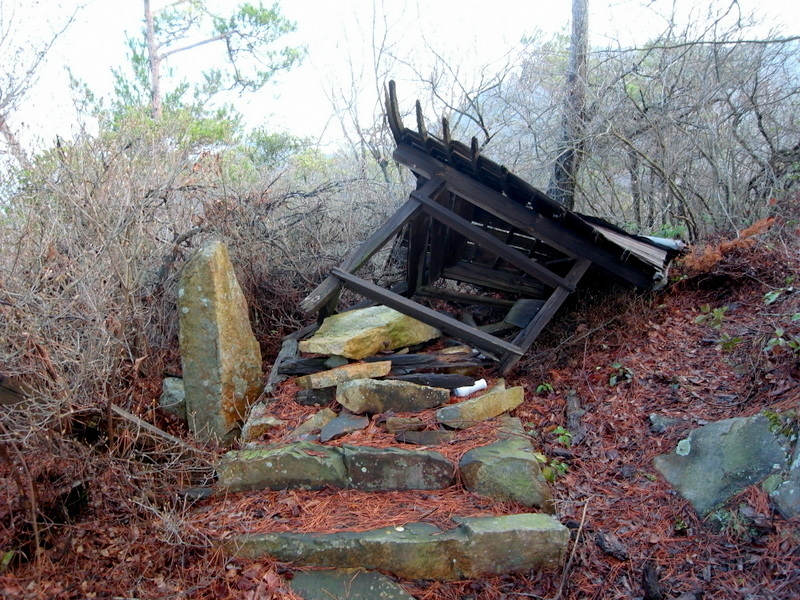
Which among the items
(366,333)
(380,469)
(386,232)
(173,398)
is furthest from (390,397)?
(173,398)

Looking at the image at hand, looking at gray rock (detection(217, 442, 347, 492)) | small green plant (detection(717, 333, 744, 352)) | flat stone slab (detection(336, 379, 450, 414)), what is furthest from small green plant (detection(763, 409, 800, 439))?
gray rock (detection(217, 442, 347, 492))

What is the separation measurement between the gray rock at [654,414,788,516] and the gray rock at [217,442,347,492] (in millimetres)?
2391

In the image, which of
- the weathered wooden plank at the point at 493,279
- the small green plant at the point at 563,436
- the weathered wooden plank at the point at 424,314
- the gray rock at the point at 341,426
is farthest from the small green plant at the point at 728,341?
the gray rock at the point at 341,426

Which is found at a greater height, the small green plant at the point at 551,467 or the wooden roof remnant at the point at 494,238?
the wooden roof remnant at the point at 494,238

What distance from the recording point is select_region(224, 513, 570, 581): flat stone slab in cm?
354

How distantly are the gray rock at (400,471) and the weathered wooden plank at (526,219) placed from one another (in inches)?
103

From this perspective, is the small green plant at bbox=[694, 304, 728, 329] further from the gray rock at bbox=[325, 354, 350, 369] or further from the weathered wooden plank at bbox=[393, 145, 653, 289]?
the gray rock at bbox=[325, 354, 350, 369]

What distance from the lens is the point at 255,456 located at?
4.34 meters

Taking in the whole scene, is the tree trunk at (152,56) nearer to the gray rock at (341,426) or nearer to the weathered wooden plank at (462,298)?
the weathered wooden plank at (462,298)

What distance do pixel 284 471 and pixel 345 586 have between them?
1.07 m

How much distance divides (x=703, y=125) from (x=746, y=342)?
4915mm

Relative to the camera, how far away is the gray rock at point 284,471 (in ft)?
13.9

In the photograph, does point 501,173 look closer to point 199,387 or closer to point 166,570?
point 199,387

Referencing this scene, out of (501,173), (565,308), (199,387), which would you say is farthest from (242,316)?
(565,308)
